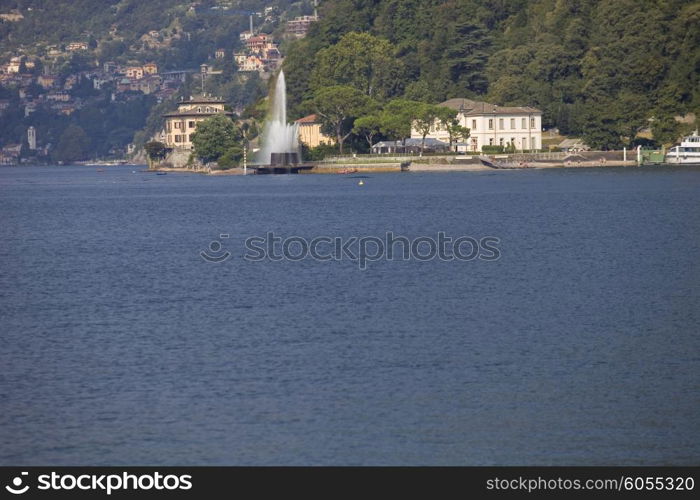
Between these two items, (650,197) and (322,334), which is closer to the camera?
(322,334)

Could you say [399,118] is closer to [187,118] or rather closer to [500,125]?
[500,125]

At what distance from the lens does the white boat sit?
114 metres

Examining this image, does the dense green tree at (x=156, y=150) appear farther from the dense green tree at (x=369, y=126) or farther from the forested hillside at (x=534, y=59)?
the dense green tree at (x=369, y=126)

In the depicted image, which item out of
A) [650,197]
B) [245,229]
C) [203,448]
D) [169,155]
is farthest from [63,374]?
[169,155]

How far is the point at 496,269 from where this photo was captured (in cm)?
3975

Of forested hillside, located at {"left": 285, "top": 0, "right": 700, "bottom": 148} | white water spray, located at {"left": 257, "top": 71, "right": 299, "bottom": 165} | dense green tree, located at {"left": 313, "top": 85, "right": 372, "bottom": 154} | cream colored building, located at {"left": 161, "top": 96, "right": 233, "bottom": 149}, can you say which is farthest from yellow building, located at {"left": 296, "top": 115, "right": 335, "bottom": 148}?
cream colored building, located at {"left": 161, "top": 96, "right": 233, "bottom": 149}

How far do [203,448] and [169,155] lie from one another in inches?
5923

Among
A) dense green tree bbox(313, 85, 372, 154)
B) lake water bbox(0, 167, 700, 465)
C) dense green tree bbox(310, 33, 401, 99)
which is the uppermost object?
dense green tree bbox(310, 33, 401, 99)

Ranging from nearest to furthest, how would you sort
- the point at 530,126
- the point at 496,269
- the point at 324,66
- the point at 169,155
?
the point at 496,269 < the point at 530,126 < the point at 324,66 < the point at 169,155

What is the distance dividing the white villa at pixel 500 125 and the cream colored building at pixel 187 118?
41.9 m

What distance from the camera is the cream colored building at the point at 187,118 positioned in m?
163

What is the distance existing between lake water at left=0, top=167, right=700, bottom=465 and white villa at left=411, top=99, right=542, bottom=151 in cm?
7277

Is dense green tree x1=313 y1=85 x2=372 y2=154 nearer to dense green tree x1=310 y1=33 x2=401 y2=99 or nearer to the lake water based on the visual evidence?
dense green tree x1=310 y1=33 x2=401 y2=99
